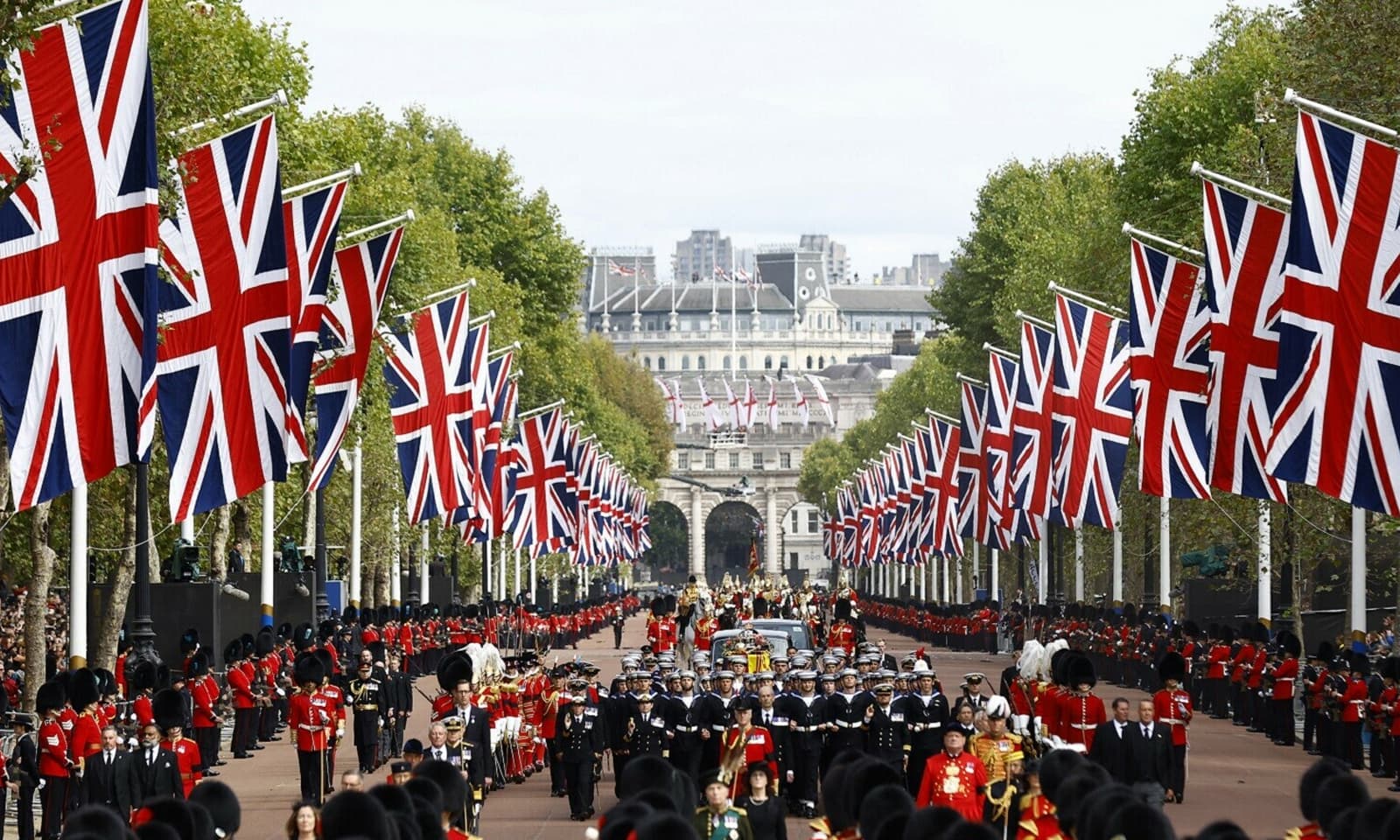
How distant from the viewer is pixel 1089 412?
4122 centimetres

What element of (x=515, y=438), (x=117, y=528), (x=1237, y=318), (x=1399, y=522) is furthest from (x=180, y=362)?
(x=515, y=438)

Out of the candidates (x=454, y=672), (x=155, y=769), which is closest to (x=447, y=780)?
(x=155, y=769)

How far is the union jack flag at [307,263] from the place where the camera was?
2955 cm

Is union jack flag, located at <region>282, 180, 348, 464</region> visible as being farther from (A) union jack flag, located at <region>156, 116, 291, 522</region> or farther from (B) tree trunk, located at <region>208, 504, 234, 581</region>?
(B) tree trunk, located at <region>208, 504, 234, 581</region>

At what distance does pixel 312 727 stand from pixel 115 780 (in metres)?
5.02

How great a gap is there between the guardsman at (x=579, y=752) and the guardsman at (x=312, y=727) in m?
2.50

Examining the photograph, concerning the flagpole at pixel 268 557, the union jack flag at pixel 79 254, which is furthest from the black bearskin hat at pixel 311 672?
the flagpole at pixel 268 557

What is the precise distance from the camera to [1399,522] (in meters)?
36.8

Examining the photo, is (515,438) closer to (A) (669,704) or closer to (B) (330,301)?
(B) (330,301)

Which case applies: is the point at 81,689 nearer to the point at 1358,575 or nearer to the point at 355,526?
the point at 1358,575

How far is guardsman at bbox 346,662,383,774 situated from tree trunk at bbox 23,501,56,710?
3750mm

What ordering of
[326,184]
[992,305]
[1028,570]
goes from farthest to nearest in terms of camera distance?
[992,305], [1028,570], [326,184]

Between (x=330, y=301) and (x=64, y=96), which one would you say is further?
(x=330, y=301)

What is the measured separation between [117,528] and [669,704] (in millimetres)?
21772
